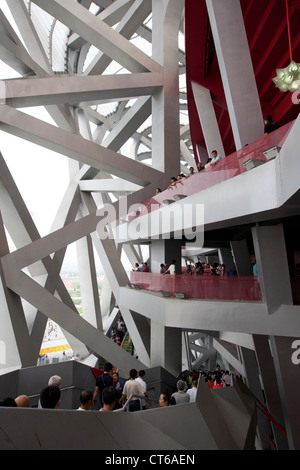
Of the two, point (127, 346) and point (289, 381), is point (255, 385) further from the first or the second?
point (127, 346)

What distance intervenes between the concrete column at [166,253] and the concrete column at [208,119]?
448cm

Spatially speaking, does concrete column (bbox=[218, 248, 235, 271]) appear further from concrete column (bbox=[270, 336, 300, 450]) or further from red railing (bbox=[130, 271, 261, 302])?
concrete column (bbox=[270, 336, 300, 450])

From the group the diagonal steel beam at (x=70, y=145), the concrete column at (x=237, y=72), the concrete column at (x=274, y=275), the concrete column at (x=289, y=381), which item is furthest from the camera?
the diagonal steel beam at (x=70, y=145)

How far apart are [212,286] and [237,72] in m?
5.37

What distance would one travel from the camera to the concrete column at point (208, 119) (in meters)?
14.1

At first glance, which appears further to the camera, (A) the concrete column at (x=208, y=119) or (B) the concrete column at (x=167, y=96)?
(A) the concrete column at (x=208, y=119)

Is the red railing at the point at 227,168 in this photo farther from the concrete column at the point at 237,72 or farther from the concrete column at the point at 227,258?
the concrete column at the point at 227,258

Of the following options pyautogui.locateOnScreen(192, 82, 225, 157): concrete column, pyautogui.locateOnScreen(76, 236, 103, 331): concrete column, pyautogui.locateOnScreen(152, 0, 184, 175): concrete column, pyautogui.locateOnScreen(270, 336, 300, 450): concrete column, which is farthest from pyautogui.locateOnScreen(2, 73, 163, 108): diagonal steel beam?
pyautogui.locateOnScreen(270, 336, 300, 450): concrete column

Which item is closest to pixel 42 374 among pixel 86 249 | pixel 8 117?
pixel 8 117

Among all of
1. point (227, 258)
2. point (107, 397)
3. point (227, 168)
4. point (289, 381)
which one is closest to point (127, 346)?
point (227, 258)

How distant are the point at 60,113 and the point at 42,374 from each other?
11807mm

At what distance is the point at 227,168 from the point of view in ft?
23.7

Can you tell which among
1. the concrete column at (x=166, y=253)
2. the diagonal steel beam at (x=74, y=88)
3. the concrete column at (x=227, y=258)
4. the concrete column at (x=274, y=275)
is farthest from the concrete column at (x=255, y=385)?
the diagonal steel beam at (x=74, y=88)

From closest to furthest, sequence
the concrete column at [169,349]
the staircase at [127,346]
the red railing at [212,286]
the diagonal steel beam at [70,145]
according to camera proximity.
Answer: the red railing at [212,286], the diagonal steel beam at [70,145], the concrete column at [169,349], the staircase at [127,346]
